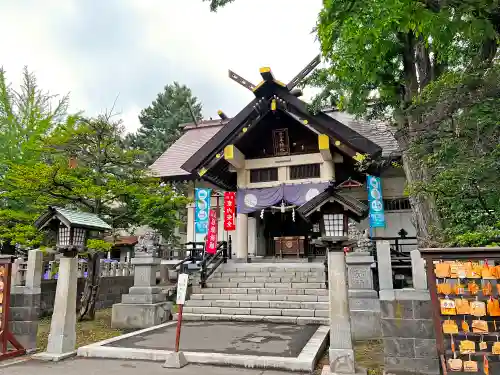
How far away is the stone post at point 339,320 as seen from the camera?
19.6 ft

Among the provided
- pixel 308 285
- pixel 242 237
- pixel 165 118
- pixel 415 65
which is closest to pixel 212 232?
pixel 242 237

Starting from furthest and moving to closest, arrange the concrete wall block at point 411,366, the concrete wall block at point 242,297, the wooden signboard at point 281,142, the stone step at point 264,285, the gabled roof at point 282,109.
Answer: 1. the wooden signboard at point 281,142
2. the gabled roof at point 282,109
3. the stone step at point 264,285
4. the concrete wall block at point 242,297
5. the concrete wall block at point 411,366

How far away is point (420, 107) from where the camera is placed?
7.69 meters

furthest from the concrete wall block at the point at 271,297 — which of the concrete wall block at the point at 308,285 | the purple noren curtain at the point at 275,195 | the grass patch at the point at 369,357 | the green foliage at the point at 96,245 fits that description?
the green foliage at the point at 96,245

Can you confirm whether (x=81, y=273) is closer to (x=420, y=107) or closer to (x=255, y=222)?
(x=255, y=222)

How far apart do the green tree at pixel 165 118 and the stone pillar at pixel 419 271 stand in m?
34.3

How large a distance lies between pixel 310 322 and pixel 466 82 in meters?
7.18

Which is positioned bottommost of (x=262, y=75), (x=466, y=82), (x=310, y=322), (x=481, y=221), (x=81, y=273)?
(x=310, y=322)

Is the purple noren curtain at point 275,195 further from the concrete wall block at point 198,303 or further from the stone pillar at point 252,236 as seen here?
the concrete wall block at point 198,303

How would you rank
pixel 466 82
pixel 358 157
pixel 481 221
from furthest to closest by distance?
pixel 358 157
pixel 481 221
pixel 466 82

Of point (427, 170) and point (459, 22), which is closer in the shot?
point (459, 22)

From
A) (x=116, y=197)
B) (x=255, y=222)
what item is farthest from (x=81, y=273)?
(x=255, y=222)

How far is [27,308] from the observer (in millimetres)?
7996

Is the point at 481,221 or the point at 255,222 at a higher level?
the point at 255,222
